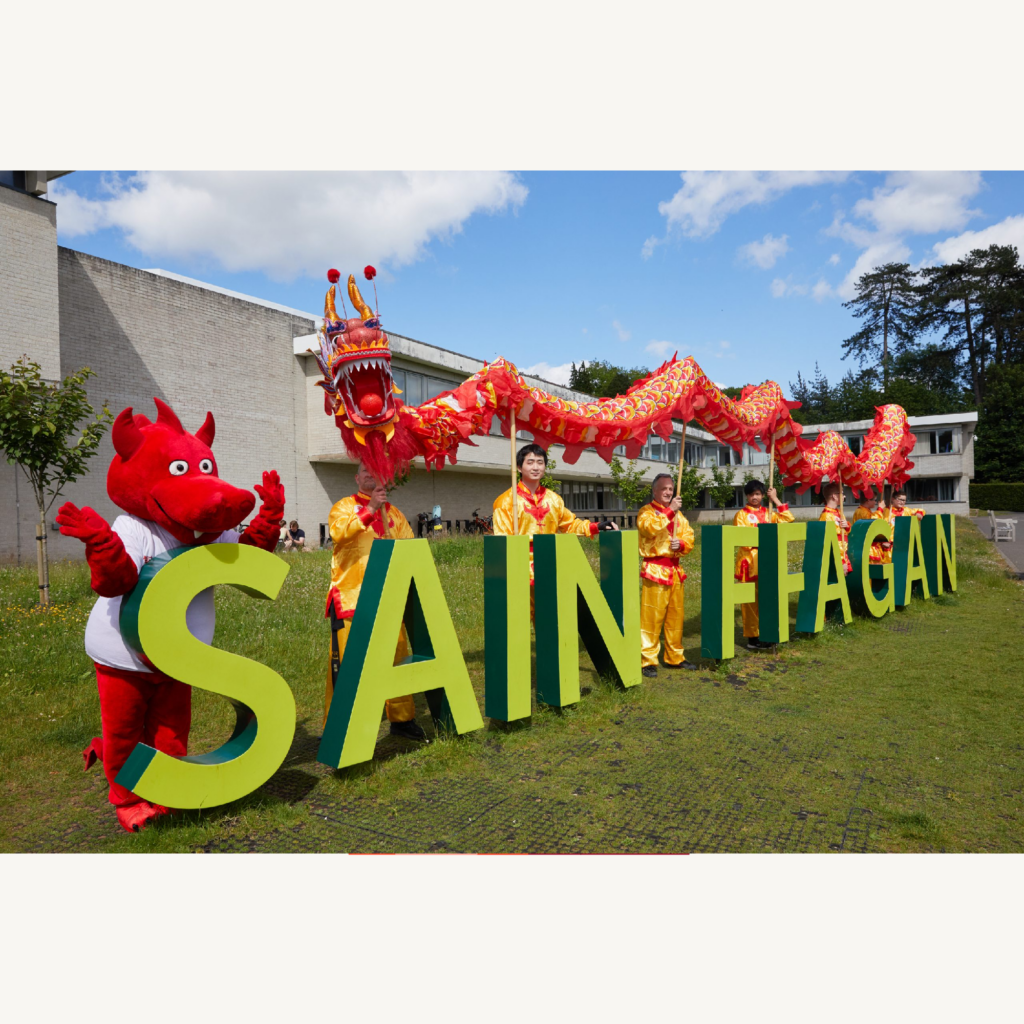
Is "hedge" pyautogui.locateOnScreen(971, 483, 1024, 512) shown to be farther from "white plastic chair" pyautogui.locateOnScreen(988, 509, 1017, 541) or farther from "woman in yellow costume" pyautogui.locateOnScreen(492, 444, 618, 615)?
"woman in yellow costume" pyautogui.locateOnScreen(492, 444, 618, 615)

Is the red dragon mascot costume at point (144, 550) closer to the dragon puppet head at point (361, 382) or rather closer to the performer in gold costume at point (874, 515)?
the dragon puppet head at point (361, 382)

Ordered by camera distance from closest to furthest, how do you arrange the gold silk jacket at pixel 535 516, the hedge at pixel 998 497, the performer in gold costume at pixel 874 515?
the gold silk jacket at pixel 535 516 < the performer in gold costume at pixel 874 515 < the hedge at pixel 998 497

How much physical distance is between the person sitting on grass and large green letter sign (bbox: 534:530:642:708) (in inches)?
506

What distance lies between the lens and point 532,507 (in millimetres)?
5668

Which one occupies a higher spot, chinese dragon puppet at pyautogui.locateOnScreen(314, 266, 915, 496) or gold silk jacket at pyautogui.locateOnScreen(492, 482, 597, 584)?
chinese dragon puppet at pyautogui.locateOnScreen(314, 266, 915, 496)

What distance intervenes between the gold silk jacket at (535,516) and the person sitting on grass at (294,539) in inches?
499

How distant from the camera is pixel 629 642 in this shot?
575cm

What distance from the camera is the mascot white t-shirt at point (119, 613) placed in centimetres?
333

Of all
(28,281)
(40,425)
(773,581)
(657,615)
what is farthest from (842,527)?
(28,281)

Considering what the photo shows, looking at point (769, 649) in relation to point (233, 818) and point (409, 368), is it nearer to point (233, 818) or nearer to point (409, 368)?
point (233, 818)

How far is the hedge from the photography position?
121ft

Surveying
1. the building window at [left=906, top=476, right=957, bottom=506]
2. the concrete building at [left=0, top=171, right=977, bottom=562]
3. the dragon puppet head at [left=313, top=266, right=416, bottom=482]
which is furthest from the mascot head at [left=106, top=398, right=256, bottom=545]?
the building window at [left=906, top=476, right=957, bottom=506]

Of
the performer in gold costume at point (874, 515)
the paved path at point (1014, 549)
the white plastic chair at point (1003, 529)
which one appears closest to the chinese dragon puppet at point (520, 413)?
the performer in gold costume at point (874, 515)

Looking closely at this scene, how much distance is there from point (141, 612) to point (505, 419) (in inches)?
123
